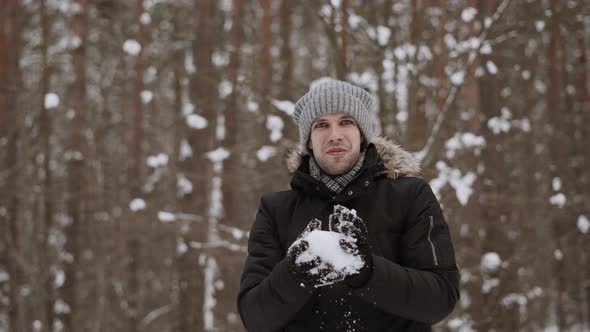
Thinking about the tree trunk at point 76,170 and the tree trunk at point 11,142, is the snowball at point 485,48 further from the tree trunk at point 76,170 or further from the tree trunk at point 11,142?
the tree trunk at point 11,142

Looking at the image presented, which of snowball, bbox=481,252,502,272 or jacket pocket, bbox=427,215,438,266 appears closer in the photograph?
jacket pocket, bbox=427,215,438,266

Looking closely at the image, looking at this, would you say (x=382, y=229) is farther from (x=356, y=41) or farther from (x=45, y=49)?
(x=45, y=49)

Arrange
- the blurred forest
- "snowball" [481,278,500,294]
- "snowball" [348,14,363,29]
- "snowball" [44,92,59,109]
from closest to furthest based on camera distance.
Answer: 1. "snowball" [348,14,363,29]
2. the blurred forest
3. "snowball" [481,278,500,294]
4. "snowball" [44,92,59,109]

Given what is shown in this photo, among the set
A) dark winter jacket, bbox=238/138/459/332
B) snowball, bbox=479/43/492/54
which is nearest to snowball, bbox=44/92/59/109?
snowball, bbox=479/43/492/54

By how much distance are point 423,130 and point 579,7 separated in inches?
97.7

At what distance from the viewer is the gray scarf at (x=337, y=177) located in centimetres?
228

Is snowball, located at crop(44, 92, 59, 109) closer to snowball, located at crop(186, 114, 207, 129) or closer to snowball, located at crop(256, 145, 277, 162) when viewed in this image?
snowball, located at crop(186, 114, 207, 129)

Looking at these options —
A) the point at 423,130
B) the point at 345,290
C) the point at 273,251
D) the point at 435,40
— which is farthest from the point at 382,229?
the point at 435,40

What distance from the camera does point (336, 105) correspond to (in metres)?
2.36

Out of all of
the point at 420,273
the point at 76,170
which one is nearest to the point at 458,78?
the point at 420,273

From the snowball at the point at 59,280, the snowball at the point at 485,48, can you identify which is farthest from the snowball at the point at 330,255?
the snowball at the point at 59,280

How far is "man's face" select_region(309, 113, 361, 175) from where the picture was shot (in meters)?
2.31

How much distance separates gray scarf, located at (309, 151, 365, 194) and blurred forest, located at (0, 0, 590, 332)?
316 cm

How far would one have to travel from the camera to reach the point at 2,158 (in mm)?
10898
